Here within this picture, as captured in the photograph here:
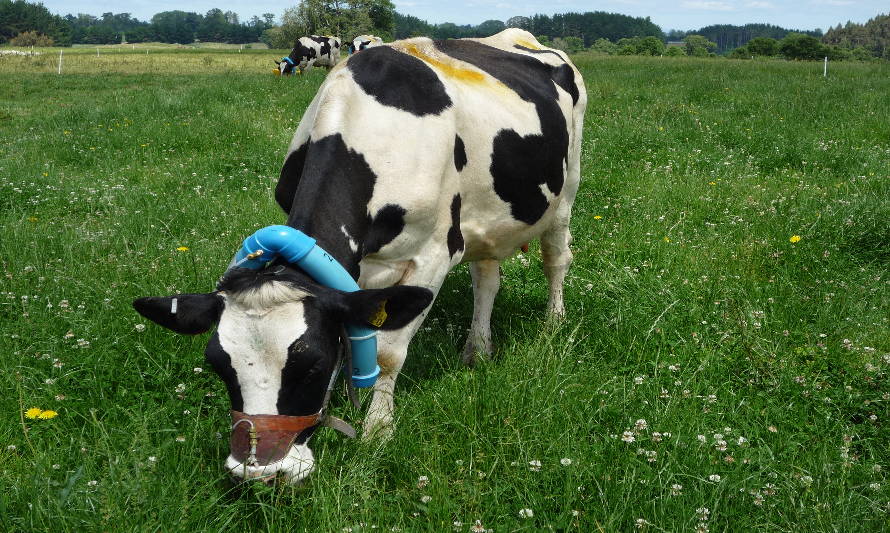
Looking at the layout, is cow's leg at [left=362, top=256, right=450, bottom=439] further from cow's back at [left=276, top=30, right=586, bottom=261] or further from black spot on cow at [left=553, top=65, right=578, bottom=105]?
black spot on cow at [left=553, top=65, right=578, bottom=105]

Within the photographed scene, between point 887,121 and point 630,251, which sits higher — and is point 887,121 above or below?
above

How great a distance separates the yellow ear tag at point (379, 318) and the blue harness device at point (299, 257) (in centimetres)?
5

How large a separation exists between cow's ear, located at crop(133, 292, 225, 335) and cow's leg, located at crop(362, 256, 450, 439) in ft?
3.34

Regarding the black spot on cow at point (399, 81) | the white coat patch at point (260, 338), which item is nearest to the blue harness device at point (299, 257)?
the white coat patch at point (260, 338)

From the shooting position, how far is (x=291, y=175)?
384 cm

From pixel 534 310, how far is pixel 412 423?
225 cm

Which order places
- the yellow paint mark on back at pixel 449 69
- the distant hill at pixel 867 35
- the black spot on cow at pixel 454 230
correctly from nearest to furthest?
the black spot on cow at pixel 454 230, the yellow paint mark on back at pixel 449 69, the distant hill at pixel 867 35

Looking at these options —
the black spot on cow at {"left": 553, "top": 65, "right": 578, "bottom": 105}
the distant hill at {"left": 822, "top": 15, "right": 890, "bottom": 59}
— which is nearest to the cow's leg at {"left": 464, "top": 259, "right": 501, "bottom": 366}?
the black spot on cow at {"left": 553, "top": 65, "right": 578, "bottom": 105}

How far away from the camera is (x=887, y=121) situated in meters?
10.7

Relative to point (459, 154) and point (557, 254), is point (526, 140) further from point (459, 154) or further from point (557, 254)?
point (557, 254)

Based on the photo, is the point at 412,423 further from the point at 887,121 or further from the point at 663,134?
the point at 887,121

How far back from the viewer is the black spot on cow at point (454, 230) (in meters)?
3.88

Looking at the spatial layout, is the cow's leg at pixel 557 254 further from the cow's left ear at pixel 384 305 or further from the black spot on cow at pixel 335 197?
the cow's left ear at pixel 384 305

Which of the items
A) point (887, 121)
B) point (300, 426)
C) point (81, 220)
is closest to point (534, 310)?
point (300, 426)
